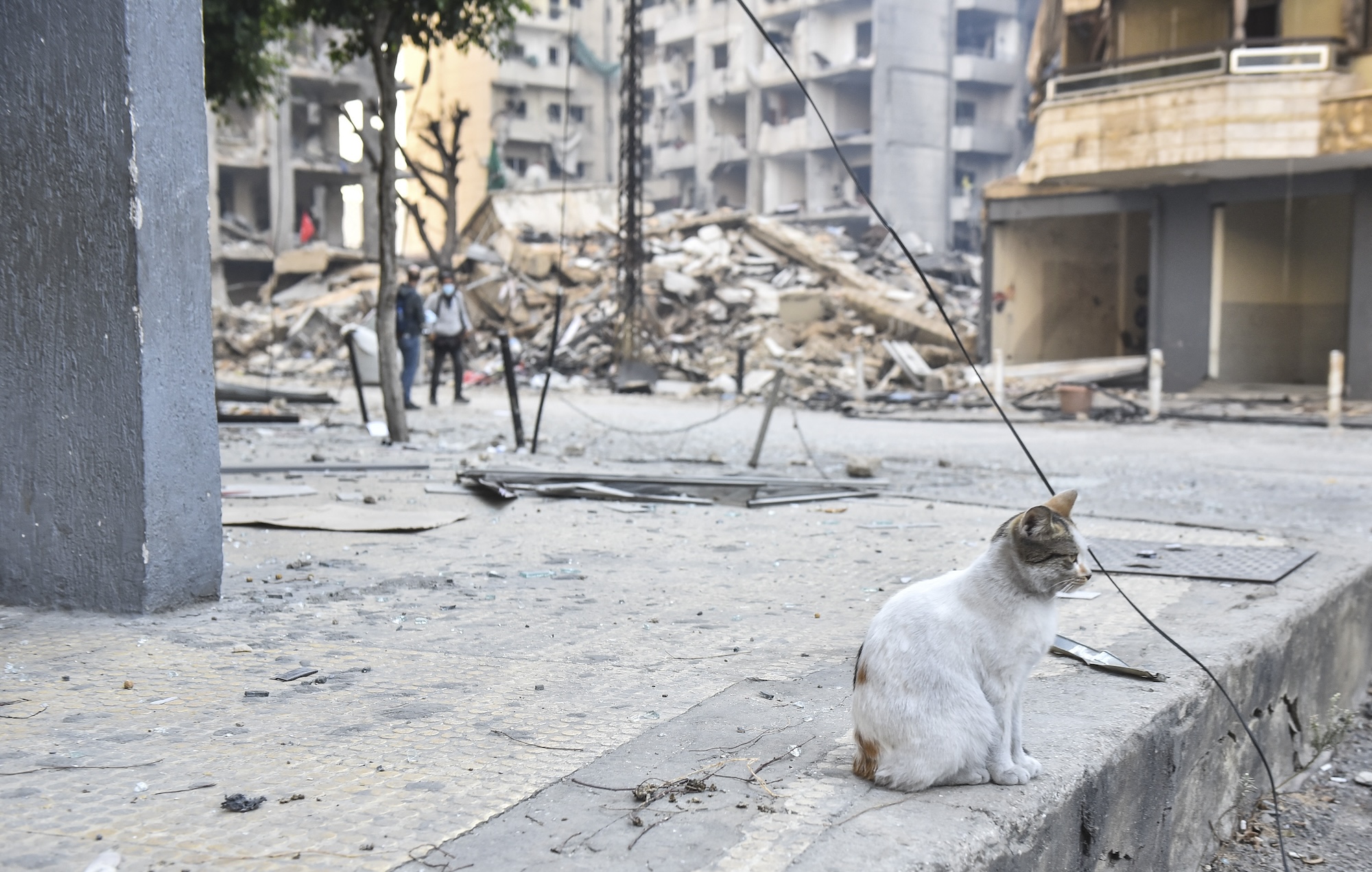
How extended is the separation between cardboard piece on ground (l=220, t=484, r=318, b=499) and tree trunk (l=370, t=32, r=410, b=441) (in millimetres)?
2499

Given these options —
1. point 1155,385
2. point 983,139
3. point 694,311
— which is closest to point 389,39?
point 1155,385

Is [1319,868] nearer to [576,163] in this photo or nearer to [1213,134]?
[1213,134]

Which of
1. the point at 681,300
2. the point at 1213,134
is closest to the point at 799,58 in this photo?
the point at 681,300

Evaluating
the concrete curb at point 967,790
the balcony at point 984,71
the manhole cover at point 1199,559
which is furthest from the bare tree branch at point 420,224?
the balcony at point 984,71

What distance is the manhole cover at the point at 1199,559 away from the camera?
474 cm

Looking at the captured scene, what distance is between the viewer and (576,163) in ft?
172

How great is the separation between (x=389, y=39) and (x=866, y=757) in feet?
30.9

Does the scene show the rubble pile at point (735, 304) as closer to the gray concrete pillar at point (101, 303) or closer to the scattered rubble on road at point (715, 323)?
the scattered rubble on road at point (715, 323)

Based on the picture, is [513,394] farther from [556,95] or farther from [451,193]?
[556,95]

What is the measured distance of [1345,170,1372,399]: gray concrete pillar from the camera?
59.3ft

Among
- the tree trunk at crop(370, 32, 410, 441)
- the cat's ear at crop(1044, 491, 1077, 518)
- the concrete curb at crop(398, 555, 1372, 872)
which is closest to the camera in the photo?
the concrete curb at crop(398, 555, 1372, 872)

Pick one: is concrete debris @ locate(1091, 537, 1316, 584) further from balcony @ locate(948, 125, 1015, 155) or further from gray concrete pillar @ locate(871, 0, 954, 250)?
balcony @ locate(948, 125, 1015, 155)

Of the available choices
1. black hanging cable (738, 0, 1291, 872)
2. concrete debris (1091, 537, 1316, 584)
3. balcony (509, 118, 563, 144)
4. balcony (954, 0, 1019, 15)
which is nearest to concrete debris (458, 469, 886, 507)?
concrete debris (1091, 537, 1316, 584)

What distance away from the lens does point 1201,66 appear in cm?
1808
